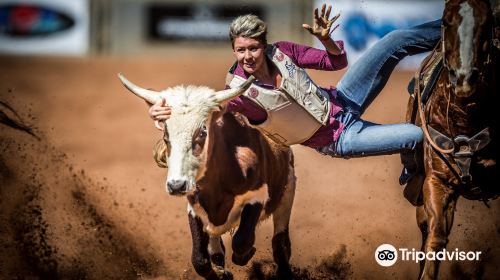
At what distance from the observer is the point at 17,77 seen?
13133mm

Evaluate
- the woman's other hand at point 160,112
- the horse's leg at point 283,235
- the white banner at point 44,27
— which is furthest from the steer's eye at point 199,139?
the white banner at point 44,27

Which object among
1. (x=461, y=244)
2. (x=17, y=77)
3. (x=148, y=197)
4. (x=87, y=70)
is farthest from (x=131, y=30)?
(x=461, y=244)

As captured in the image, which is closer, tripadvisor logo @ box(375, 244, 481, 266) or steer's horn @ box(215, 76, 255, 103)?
steer's horn @ box(215, 76, 255, 103)

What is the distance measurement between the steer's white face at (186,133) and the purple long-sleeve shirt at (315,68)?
28 centimetres

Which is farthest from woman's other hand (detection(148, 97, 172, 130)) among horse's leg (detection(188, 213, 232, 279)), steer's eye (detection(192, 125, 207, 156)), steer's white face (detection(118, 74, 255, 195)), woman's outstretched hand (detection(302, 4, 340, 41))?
woman's outstretched hand (detection(302, 4, 340, 41))

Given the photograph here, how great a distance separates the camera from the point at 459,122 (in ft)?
17.9

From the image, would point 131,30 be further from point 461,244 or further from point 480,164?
point 480,164

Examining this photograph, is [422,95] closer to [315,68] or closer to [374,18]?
[315,68]

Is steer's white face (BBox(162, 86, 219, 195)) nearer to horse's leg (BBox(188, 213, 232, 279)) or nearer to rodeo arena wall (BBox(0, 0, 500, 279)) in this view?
horse's leg (BBox(188, 213, 232, 279))

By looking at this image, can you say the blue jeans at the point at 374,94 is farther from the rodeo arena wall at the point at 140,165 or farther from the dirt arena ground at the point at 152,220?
the dirt arena ground at the point at 152,220

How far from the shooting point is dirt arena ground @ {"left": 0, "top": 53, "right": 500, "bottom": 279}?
6.87 metres

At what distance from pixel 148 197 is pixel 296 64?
3515mm

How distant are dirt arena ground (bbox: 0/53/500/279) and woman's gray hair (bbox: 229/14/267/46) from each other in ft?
7.03

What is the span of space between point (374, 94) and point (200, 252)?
1.72 meters
